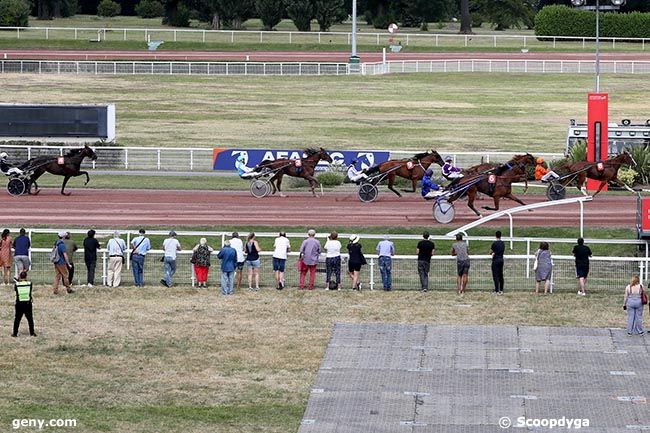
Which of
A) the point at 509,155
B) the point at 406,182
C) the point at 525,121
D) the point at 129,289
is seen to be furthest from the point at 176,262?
the point at 525,121

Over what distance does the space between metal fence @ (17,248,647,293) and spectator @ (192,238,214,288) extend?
0.24m

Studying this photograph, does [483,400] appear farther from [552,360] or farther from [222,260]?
[222,260]

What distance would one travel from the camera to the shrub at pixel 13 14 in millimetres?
83500

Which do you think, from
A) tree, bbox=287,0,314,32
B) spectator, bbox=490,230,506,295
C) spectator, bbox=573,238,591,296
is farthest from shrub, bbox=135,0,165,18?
spectator, bbox=573,238,591,296

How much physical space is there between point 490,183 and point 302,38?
51993mm

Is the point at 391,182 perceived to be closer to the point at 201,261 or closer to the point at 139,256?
the point at 201,261

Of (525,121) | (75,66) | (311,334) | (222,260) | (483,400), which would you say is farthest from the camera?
(75,66)

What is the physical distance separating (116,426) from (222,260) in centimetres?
788

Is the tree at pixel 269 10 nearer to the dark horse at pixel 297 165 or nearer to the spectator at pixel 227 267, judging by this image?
the dark horse at pixel 297 165

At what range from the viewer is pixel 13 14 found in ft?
275

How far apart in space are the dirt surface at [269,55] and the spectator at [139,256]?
154ft

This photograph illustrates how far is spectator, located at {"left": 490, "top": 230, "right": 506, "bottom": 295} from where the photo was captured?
81.9 ft

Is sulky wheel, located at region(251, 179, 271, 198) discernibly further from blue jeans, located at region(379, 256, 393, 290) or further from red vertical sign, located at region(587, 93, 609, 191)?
blue jeans, located at region(379, 256, 393, 290)

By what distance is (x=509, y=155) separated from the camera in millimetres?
43000
